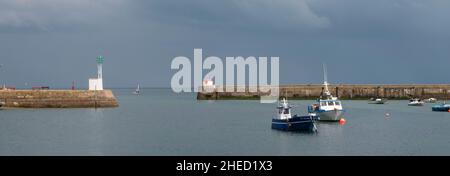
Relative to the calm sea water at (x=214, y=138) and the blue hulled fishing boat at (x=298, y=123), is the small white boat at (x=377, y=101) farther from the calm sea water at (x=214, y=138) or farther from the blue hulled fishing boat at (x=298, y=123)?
the blue hulled fishing boat at (x=298, y=123)

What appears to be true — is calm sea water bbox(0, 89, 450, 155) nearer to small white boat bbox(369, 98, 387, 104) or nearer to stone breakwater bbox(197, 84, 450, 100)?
small white boat bbox(369, 98, 387, 104)

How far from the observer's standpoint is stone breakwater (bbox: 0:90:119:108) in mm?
93438

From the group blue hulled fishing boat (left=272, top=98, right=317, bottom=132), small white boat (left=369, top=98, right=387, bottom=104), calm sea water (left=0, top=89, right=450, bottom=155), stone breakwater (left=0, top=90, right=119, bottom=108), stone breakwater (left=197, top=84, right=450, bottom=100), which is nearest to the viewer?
calm sea water (left=0, top=89, right=450, bottom=155)

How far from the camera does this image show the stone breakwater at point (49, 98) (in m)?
93.4

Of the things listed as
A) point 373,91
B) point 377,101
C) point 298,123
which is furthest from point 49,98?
point 373,91

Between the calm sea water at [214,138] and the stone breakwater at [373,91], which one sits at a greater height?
the stone breakwater at [373,91]

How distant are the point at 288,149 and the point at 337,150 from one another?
3537mm

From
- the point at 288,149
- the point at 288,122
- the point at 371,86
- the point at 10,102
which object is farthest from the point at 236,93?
the point at 288,149

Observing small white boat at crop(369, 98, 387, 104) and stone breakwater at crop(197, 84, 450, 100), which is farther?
stone breakwater at crop(197, 84, 450, 100)

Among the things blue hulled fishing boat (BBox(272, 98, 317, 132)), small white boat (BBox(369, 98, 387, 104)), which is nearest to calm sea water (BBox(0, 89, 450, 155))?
blue hulled fishing boat (BBox(272, 98, 317, 132))

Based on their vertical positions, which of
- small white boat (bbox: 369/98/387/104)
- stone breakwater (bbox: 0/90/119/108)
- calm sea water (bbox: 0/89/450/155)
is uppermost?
stone breakwater (bbox: 0/90/119/108)

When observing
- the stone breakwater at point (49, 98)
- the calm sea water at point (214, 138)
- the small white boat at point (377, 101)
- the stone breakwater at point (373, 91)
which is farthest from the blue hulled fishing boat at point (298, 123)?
the stone breakwater at point (373, 91)

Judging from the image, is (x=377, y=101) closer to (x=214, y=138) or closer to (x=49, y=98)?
(x=49, y=98)
